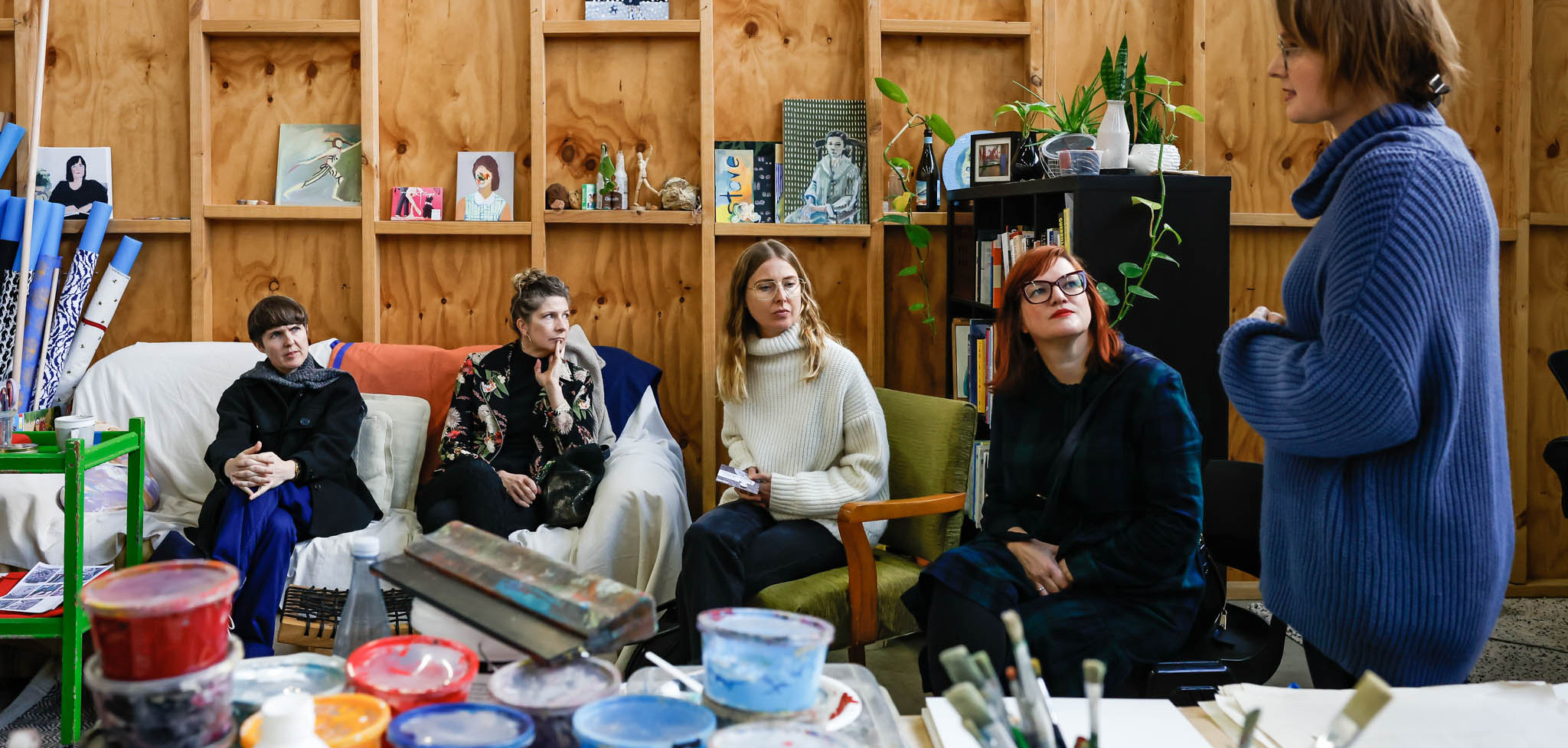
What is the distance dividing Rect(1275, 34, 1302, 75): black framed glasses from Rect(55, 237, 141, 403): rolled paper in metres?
3.36

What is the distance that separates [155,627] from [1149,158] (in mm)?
2743

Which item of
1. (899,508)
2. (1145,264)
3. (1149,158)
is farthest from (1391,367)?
(1149,158)

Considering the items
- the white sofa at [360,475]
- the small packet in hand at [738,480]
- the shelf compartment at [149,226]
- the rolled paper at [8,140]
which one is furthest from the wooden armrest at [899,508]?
the rolled paper at [8,140]

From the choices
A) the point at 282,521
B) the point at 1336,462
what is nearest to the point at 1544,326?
the point at 1336,462

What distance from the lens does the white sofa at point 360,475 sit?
2.75 metres

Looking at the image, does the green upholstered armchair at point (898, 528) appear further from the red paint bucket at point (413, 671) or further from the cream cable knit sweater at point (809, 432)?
the red paint bucket at point (413, 671)

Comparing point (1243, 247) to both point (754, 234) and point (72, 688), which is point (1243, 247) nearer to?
point (754, 234)

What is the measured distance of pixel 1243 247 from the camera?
369 cm

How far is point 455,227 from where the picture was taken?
11.6 ft

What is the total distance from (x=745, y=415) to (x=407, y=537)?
0.96 metres

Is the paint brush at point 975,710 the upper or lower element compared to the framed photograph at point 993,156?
lower

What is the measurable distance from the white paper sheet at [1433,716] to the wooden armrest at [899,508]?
1.36 m

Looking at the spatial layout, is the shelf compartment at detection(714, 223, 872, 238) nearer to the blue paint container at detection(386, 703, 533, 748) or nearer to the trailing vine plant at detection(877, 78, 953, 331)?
the trailing vine plant at detection(877, 78, 953, 331)

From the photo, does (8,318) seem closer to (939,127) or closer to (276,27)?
(276,27)
